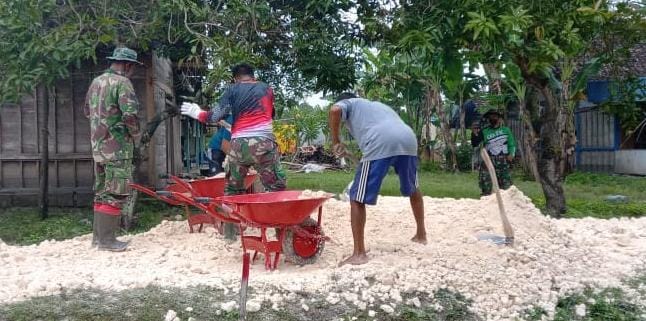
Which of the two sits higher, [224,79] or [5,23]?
[5,23]

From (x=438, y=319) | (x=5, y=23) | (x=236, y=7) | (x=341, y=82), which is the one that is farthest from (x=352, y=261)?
(x=5, y=23)

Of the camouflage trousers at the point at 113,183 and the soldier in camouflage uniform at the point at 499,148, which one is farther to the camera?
the soldier in camouflage uniform at the point at 499,148

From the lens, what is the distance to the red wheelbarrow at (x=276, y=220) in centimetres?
435

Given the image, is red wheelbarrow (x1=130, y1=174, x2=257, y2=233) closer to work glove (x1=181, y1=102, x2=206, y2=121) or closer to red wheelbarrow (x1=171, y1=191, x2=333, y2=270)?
work glove (x1=181, y1=102, x2=206, y2=121)

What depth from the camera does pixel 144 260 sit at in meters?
5.11

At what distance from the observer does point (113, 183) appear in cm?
554

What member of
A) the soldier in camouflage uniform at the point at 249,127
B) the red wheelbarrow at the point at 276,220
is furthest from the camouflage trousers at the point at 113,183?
the red wheelbarrow at the point at 276,220

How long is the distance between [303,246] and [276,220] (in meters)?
0.47

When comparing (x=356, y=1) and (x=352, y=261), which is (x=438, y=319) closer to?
(x=352, y=261)

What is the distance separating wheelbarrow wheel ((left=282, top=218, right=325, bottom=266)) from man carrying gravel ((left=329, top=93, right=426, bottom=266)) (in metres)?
0.25

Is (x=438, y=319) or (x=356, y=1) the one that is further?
(x=356, y=1)

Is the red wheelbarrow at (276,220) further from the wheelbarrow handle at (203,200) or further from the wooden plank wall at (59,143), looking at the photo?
the wooden plank wall at (59,143)

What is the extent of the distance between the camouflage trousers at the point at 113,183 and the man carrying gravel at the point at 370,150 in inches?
79.9

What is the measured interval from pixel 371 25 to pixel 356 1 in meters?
0.89
